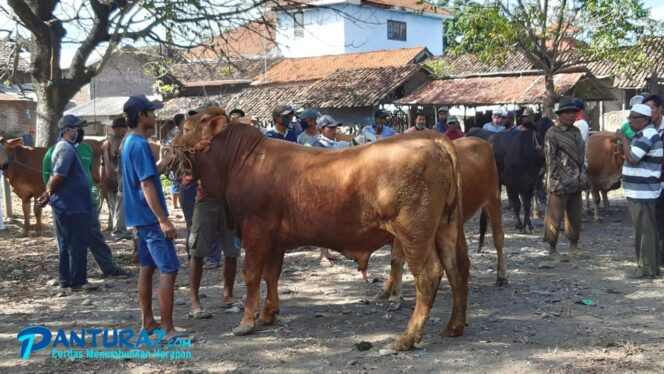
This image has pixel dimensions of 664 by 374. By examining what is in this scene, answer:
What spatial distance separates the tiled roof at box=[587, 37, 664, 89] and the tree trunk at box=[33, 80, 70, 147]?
14994 millimetres

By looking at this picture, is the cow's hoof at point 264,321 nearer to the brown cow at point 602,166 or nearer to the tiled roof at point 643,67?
the brown cow at point 602,166

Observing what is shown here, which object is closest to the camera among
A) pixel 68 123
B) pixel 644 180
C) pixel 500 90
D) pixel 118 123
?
pixel 644 180

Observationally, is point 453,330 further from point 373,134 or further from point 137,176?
point 373,134

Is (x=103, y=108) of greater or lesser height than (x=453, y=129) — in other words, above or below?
above

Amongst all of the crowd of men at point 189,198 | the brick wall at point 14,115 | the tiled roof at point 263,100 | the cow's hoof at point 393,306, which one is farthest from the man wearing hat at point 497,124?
the brick wall at point 14,115

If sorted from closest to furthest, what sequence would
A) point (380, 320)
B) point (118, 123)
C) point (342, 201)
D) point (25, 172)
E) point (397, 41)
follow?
point (342, 201) < point (380, 320) < point (118, 123) < point (25, 172) < point (397, 41)

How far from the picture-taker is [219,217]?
21.2ft

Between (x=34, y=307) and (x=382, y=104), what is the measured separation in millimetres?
21808

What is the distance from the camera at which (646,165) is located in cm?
738

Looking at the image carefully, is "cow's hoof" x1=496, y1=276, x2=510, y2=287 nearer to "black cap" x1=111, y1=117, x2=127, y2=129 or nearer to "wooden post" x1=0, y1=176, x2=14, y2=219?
"black cap" x1=111, y1=117, x2=127, y2=129

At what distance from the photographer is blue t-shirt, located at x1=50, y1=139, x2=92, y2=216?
7.56 m

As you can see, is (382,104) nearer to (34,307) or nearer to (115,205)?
(115,205)

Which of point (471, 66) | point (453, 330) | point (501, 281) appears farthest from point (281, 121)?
point (471, 66)

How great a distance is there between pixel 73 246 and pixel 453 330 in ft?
14.3
